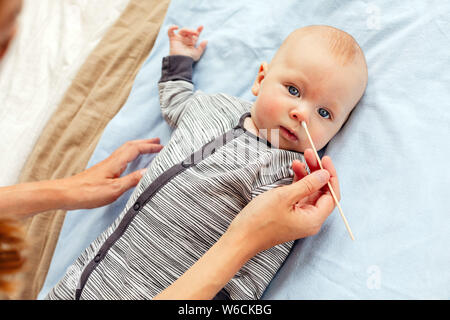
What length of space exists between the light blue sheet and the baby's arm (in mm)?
54

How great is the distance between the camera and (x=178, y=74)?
1.28 meters

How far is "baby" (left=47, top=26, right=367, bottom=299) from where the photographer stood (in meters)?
0.98

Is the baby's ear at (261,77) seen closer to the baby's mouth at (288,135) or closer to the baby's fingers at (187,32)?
the baby's mouth at (288,135)

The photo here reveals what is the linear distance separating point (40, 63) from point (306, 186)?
1.19 meters

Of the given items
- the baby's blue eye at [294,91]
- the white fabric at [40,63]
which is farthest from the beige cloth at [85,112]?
the baby's blue eye at [294,91]

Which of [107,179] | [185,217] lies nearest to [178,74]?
[107,179]

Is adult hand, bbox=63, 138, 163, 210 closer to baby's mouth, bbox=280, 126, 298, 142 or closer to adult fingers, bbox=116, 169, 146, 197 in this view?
adult fingers, bbox=116, 169, 146, 197

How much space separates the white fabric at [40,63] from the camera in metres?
1.39

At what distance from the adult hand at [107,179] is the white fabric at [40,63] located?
0.38m

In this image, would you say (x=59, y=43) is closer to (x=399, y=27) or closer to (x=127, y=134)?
(x=127, y=134)

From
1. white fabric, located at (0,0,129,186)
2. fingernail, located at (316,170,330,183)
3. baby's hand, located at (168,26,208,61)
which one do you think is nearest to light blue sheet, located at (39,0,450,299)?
baby's hand, located at (168,26,208,61)

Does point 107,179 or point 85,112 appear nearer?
point 107,179

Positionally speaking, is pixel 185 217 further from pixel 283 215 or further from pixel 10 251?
pixel 10 251

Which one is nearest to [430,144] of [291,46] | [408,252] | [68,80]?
[408,252]
